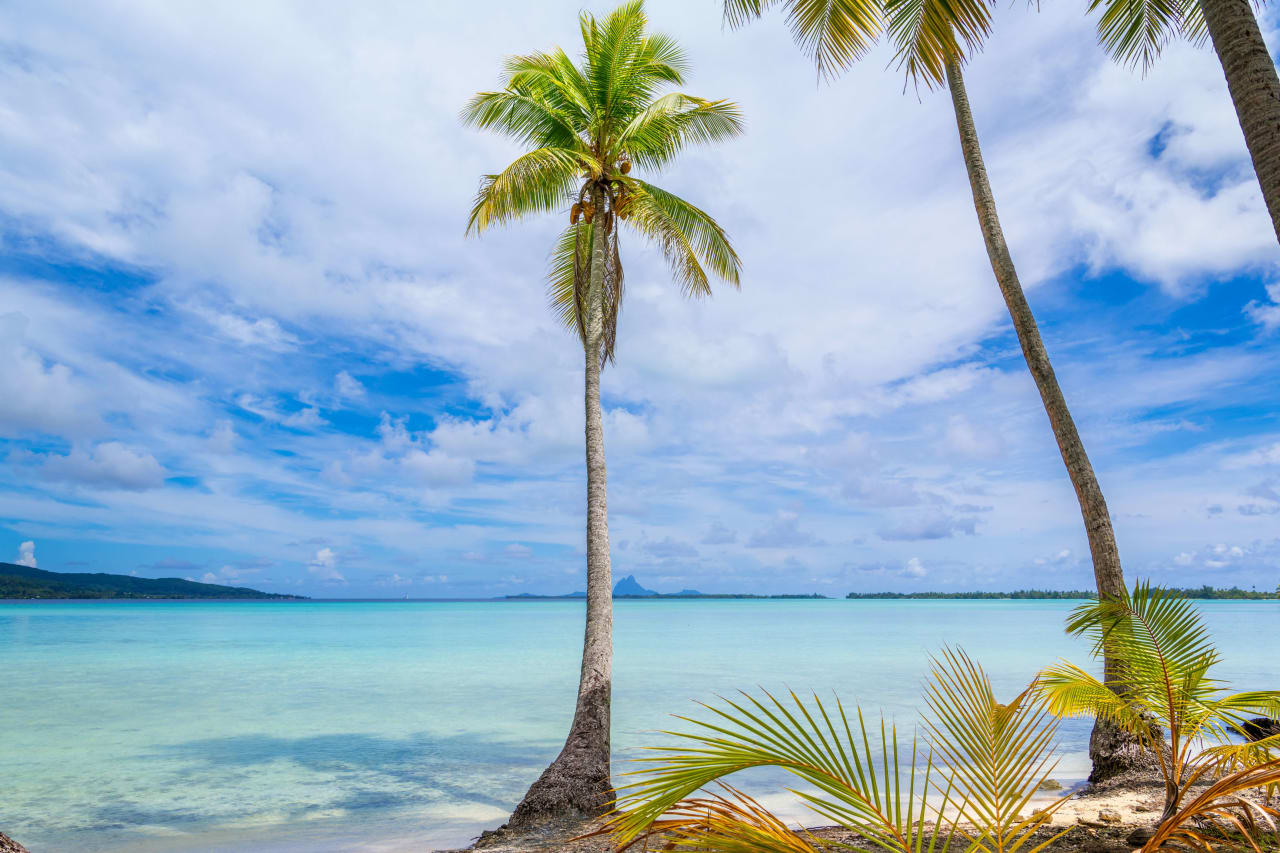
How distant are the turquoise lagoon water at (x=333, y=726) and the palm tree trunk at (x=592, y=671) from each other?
1.42 metres

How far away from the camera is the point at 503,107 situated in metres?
9.74

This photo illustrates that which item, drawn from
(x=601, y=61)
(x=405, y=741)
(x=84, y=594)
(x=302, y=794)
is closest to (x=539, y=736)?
(x=405, y=741)

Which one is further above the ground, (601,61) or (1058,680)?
(601,61)

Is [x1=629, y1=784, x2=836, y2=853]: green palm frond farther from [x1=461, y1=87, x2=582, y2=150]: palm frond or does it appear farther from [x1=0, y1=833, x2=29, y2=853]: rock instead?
[x1=461, y1=87, x2=582, y2=150]: palm frond

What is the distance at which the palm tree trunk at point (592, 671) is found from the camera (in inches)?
284

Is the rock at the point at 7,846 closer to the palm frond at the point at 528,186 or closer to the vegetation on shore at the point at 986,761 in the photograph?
the vegetation on shore at the point at 986,761

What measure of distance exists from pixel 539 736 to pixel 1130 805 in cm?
976

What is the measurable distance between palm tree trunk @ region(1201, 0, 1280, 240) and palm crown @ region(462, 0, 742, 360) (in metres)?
6.21

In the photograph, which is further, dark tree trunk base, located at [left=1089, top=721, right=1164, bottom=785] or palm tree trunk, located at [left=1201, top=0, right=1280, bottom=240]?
dark tree trunk base, located at [left=1089, top=721, right=1164, bottom=785]

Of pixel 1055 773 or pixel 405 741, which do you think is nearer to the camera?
pixel 1055 773

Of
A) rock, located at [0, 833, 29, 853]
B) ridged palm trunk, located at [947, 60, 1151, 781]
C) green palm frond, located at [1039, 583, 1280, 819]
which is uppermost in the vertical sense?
ridged palm trunk, located at [947, 60, 1151, 781]

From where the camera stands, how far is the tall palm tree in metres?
8.94

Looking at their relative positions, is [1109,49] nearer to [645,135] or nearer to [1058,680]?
[645,135]

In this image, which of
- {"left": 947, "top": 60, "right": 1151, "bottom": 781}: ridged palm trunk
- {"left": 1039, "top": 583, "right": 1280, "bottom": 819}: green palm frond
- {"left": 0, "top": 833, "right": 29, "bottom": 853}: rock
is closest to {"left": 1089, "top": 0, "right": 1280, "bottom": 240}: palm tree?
{"left": 1039, "top": 583, "right": 1280, "bottom": 819}: green palm frond
